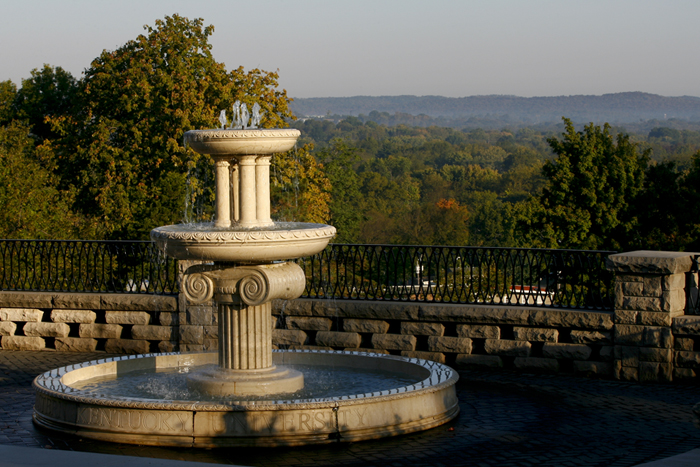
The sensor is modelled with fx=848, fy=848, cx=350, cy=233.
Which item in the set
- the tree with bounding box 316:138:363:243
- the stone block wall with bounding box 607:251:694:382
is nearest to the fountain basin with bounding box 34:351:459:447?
the stone block wall with bounding box 607:251:694:382

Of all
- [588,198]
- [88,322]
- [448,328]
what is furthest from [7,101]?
[448,328]

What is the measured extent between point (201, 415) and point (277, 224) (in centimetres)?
251

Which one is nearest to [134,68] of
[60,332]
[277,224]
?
[60,332]

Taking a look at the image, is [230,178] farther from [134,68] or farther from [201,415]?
[134,68]

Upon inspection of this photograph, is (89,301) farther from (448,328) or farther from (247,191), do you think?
(448,328)

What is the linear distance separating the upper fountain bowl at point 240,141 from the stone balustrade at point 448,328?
9.08ft

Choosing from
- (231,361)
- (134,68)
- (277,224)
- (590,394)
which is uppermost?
(134,68)

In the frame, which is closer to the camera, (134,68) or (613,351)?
(613,351)

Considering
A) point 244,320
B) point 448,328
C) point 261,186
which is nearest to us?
point 244,320

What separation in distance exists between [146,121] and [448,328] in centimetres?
3094

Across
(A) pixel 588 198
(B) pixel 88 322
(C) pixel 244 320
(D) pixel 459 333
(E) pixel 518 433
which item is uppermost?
(A) pixel 588 198

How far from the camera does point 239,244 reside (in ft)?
25.3

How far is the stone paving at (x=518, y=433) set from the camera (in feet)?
22.6

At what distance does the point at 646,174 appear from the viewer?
4147cm
